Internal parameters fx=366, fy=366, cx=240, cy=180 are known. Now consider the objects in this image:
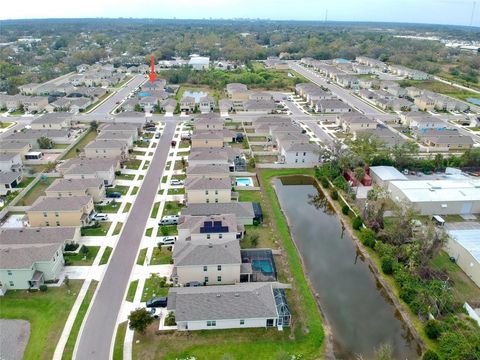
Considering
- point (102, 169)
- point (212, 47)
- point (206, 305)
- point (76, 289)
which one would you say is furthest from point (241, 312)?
point (212, 47)

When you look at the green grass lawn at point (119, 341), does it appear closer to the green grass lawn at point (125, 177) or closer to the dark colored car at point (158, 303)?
the dark colored car at point (158, 303)

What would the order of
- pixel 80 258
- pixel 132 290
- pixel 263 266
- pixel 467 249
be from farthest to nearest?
pixel 80 258
pixel 467 249
pixel 263 266
pixel 132 290

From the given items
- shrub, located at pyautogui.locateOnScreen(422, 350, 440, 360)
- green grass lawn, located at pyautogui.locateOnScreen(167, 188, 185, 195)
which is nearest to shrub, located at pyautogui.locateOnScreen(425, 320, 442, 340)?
shrub, located at pyautogui.locateOnScreen(422, 350, 440, 360)

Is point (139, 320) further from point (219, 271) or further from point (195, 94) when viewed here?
point (195, 94)

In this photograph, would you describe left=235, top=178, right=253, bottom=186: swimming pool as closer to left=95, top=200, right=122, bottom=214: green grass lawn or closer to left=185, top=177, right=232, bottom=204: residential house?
left=185, top=177, right=232, bottom=204: residential house

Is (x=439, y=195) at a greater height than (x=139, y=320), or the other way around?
(x=439, y=195)

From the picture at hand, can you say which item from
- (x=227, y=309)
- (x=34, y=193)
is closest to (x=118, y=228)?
(x=34, y=193)

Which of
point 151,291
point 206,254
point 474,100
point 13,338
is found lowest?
point 13,338
